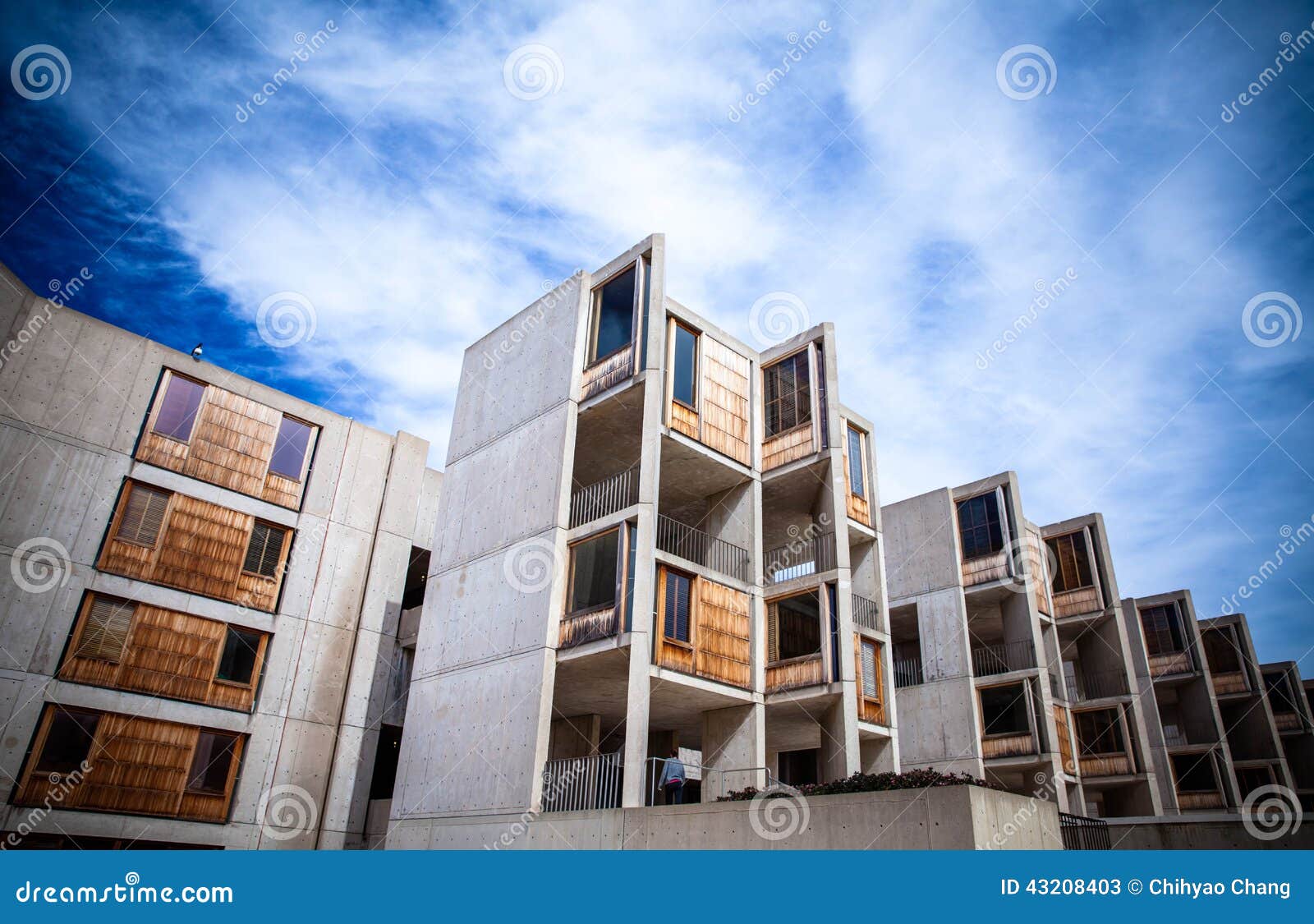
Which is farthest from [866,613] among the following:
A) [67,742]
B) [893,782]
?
[67,742]

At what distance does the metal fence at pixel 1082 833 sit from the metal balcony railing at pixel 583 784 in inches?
353

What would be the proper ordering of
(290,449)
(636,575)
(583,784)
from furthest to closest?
1. (290,449)
2. (636,575)
3. (583,784)

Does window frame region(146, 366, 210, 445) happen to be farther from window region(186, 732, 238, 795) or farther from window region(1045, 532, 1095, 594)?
window region(1045, 532, 1095, 594)

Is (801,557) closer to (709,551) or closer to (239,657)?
(709,551)

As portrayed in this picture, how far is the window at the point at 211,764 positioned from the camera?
973 inches

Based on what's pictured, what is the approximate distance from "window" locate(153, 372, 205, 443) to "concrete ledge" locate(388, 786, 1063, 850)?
50.9 feet

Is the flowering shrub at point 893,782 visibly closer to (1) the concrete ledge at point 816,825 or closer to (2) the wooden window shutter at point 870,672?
(1) the concrete ledge at point 816,825

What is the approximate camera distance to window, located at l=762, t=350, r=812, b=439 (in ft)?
86.0

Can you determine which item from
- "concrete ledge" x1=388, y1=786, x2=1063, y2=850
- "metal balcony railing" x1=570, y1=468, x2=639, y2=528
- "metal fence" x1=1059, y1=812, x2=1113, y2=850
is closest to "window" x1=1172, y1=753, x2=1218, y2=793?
"metal fence" x1=1059, y1=812, x2=1113, y2=850

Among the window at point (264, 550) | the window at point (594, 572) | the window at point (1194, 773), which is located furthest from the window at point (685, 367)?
the window at point (1194, 773)

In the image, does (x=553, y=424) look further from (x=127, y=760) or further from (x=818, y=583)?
(x=127, y=760)

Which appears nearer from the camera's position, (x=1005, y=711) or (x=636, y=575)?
(x=636, y=575)

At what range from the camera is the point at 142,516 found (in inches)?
1003

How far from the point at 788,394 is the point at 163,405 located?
18.9 metres
